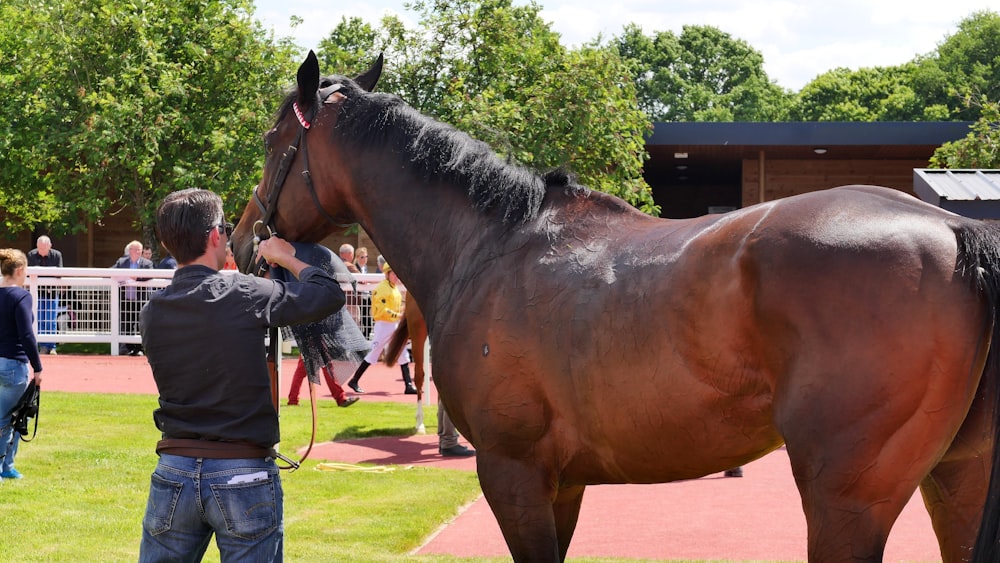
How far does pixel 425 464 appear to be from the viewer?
29.7 ft

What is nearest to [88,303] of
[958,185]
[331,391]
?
[331,391]

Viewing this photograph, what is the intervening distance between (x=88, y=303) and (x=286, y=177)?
48.4 feet

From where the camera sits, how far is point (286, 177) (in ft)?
12.9

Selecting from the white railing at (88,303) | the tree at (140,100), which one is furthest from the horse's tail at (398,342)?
the tree at (140,100)

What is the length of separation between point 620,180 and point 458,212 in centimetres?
1657

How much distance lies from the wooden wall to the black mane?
77.2 ft

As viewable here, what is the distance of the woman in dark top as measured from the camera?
771 cm

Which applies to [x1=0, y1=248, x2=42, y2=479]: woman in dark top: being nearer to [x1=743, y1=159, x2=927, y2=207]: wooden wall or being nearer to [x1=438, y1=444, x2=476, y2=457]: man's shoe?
[x1=438, y1=444, x2=476, y2=457]: man's shoe

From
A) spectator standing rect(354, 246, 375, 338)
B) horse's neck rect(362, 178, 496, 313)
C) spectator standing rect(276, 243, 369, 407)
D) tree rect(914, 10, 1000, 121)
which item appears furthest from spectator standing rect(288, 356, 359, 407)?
tree rect(914, 10, 1000, 121)

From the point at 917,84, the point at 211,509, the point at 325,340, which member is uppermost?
the point at 917,84

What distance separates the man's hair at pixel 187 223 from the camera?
10.4 ft

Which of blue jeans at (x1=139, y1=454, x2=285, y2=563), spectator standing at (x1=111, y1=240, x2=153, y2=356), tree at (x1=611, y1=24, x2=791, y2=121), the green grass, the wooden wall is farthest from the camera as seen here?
tree at (x1=611, y1=24, x2=791, y2=121)

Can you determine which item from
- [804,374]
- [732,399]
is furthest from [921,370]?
[732,399]

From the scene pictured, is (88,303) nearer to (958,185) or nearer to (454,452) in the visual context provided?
(454,452)
